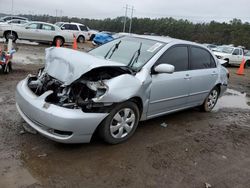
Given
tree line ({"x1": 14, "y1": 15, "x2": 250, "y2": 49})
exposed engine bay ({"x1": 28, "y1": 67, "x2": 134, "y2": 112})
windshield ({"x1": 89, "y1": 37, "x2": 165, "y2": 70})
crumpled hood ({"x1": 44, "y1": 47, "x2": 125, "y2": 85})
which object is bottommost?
exposed engine bay ({"x1": 28, "y1": 67, "x2": 134, "y2": 112})

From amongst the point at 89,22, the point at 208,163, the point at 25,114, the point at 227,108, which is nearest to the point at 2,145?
the point at 25,114

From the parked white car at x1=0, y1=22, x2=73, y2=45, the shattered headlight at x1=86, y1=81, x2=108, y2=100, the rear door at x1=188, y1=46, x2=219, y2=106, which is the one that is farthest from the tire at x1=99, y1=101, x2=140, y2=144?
the parked white car at x1=0, y1=22, x2=73, y2=45

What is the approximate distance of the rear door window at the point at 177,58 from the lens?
4867 mm

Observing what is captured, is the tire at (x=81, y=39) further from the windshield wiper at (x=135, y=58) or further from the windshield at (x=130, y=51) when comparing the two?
the windshield wiper at (x=135, y=58)

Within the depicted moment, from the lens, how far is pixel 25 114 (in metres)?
4.05

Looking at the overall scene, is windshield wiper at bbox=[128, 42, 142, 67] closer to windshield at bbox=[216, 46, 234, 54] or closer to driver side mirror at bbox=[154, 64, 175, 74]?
driver side mirror at bbox=[154, 64, 175, 74]

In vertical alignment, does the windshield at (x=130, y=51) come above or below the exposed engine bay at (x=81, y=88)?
above

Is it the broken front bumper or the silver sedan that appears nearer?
the broken front bumper

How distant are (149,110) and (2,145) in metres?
2.30

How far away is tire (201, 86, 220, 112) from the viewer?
6410 millimetres

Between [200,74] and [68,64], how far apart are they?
2909 millimetres

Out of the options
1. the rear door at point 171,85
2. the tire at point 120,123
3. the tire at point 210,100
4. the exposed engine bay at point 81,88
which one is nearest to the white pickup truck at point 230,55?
the tire at point 210,100

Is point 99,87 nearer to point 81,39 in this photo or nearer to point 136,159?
point 136,159

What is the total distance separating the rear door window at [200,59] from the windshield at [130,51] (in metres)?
0.95
